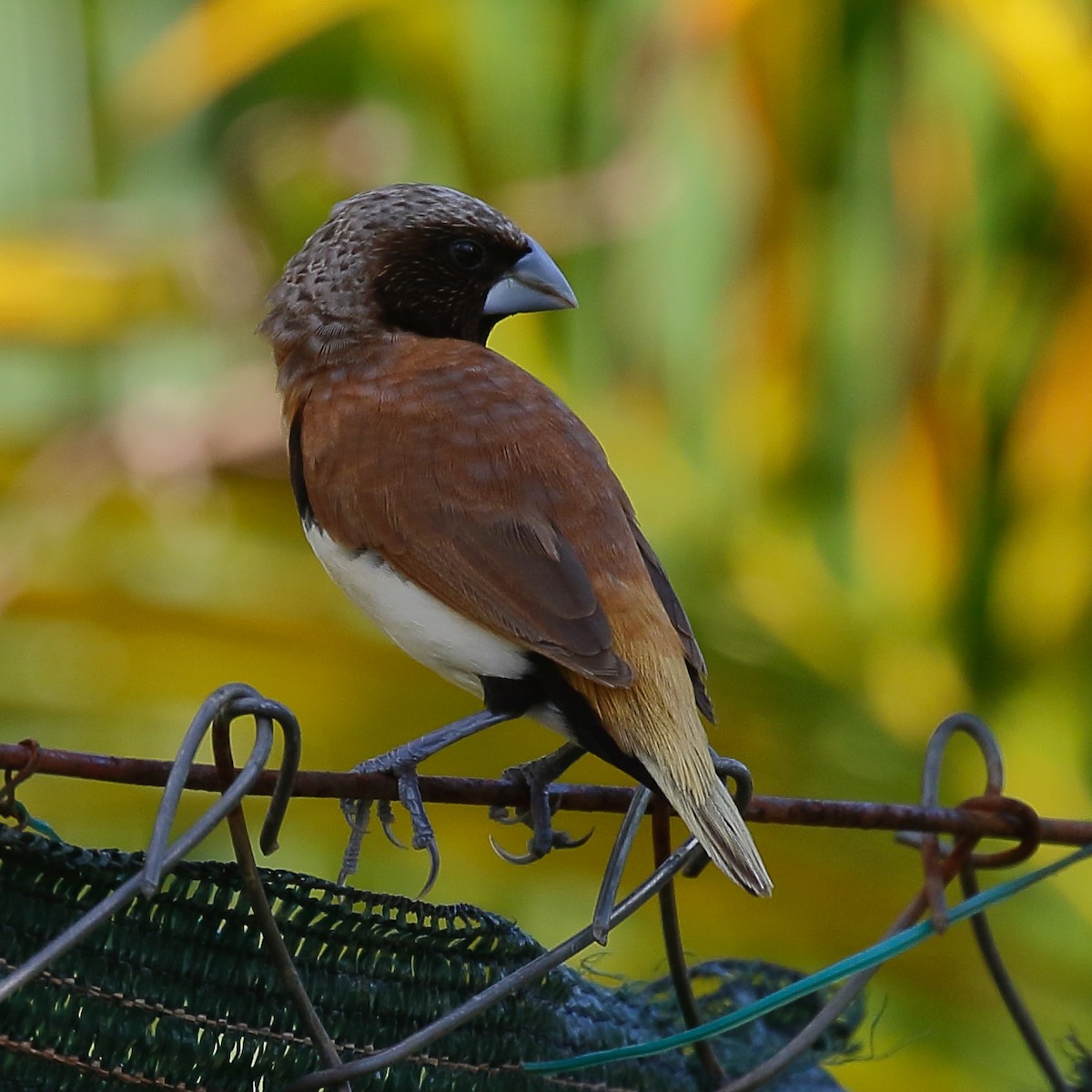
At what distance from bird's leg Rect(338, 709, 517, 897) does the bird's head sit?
77cm

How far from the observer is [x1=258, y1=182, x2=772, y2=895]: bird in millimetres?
1831

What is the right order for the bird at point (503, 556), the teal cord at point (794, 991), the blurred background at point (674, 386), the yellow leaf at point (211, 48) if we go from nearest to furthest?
1. the teal cord at point (794, 991)
2. the bird at point (503, 556)
3. the blurred background at point (674, 386)
4. the yellow leaf at point (211, 48)

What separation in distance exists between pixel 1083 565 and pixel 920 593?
1.29ft

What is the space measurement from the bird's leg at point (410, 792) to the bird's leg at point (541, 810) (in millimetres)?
72

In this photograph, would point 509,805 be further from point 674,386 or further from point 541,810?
point 674,386

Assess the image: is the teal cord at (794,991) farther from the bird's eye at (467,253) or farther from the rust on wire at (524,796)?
the bird's eye at (467,253)

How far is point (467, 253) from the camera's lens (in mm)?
2584

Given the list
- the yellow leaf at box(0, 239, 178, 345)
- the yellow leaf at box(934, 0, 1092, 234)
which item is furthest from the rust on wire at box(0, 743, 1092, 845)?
the yellow leaf at box(934, 0, 1092, 234)

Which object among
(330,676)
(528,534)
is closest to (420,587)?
(528,534)

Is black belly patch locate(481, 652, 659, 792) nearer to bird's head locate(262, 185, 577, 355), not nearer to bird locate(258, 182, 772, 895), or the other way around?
bird locate(258, 182, 772, 895)

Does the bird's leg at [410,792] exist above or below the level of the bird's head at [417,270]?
below

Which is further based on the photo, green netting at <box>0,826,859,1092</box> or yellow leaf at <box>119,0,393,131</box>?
yellow leaf at <box>119,0,393,131</box>

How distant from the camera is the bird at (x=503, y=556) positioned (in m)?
1.83

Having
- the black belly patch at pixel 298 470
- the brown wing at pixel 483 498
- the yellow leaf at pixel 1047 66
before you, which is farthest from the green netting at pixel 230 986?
the yellow leaf at pixel 1047 66
